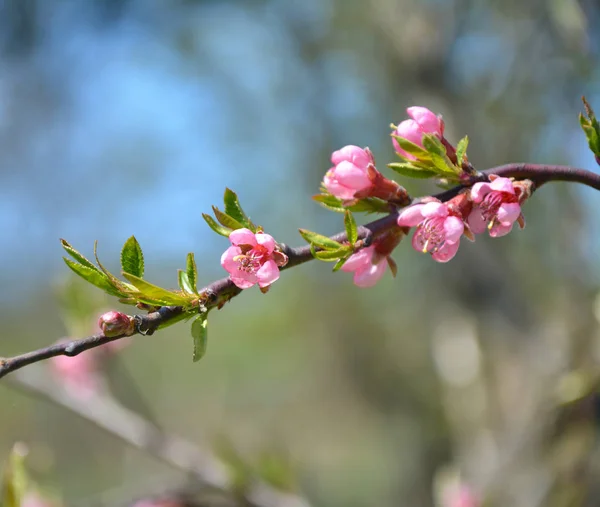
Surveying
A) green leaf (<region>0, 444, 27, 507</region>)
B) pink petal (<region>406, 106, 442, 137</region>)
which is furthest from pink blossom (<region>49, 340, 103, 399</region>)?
pink petal (<region>406, 106, 442, 137</region>)

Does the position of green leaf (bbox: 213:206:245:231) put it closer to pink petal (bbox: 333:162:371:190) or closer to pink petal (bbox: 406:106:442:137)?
pink petal (bbox: 333:162:371:190)

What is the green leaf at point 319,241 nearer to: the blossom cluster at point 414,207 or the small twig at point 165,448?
the blossom cluster at point 414,207

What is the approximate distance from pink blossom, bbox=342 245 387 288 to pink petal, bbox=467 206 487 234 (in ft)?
0.30

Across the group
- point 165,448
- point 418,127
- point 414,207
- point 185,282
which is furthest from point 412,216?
point 165,448

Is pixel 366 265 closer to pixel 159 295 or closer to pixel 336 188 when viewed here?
pixel 336 188

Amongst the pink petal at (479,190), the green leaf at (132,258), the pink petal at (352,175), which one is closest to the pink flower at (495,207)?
the pink petal at (479,190)

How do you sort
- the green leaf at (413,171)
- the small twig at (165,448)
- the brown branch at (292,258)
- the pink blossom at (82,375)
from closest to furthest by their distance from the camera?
the brown branch at (292,258), the green leaf at (413,171), the small twig at (165,448), the pink blossom at (82,375)

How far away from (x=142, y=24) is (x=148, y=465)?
3463 millimetres

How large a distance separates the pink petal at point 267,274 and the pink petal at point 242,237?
0.09 ft

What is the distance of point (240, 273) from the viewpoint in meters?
0.55

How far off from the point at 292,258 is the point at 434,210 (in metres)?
0.14

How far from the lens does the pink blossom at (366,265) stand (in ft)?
1.95

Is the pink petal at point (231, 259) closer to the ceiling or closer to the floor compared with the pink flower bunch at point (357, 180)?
closer to the floor

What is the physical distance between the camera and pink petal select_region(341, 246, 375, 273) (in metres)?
0.59
